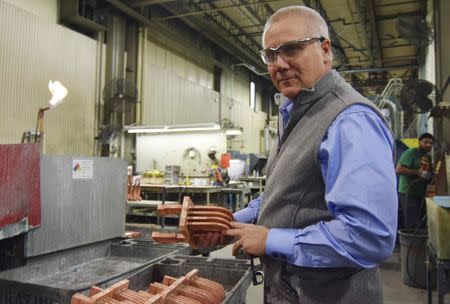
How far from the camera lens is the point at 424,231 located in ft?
11.9

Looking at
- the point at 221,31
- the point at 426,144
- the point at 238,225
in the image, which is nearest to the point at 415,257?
the point at 426,144

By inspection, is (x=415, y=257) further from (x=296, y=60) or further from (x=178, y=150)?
(x=178, y=150)

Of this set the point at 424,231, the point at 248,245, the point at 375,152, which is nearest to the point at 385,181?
the point at 375,152

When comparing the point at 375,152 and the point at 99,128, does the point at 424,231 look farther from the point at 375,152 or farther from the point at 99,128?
the point at 99,128

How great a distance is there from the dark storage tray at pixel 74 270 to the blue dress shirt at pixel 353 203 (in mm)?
929

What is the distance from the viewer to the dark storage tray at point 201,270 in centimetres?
163

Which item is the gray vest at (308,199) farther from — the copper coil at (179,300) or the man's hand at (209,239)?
the copper coil at (179,300)

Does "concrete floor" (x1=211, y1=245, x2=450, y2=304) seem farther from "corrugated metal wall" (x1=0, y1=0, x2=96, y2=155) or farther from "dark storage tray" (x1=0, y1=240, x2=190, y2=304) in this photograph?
"corrugated metal wall" (x1=0, y1=0, x2=96, y2=155)

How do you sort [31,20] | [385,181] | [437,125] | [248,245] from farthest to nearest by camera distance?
[31,20], [437,125], [248,245], [385,181]

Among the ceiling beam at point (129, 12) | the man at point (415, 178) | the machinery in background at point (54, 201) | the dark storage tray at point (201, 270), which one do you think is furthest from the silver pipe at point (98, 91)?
the dark storage tray at point (201, 270)

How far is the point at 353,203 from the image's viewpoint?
0.79m

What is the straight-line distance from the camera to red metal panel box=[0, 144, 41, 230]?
1.49 m

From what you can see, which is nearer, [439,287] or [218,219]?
[218,219]

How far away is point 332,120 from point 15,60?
484 centimetres
